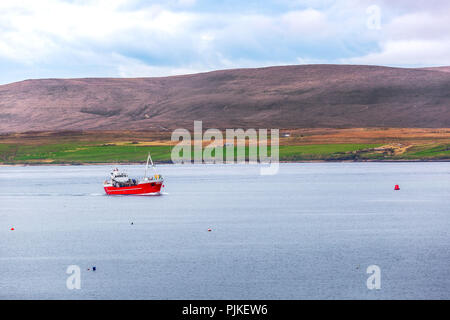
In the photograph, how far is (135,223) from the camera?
2643 inches

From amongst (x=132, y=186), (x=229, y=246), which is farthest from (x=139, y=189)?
(x=229, y=246)

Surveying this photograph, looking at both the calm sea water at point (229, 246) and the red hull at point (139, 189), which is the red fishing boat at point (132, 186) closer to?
the red hull at point (139, 189)

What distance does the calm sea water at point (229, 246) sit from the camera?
38.5 m

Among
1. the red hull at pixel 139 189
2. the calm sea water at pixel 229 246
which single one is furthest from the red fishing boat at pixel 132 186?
the calm sea water at pixel 229 246

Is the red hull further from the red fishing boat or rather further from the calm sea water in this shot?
the calm sea water

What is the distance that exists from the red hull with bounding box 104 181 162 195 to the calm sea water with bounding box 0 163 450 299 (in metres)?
4.03

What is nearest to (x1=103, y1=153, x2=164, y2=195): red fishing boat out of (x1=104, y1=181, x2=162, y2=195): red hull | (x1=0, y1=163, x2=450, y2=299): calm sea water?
(x1=104, y1=181, x2=162, y2=195): red hull

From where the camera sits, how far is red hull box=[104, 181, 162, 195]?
327 feet

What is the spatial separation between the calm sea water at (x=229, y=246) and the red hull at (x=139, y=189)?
403 cm

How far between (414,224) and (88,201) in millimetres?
45178

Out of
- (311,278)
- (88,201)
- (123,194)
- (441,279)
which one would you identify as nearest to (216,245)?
(311,278)

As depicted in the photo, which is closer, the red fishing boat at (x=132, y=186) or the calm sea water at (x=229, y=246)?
the calm sea water at (x=229, y=246)
